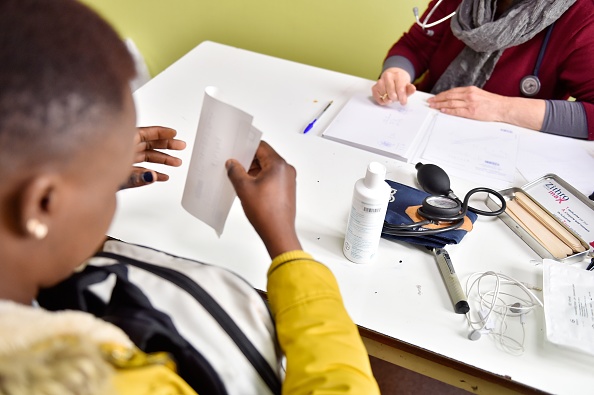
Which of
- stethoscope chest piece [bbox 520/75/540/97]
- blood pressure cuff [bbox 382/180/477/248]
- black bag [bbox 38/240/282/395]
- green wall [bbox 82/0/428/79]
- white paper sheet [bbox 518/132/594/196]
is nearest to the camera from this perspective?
black bag [bbox 38/240/282/395]

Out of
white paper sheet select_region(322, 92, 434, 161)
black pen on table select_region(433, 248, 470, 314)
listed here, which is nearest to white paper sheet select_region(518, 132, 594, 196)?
white paper sheet select_region(322, 92, 434, 161)

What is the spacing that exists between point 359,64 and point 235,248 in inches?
54.7

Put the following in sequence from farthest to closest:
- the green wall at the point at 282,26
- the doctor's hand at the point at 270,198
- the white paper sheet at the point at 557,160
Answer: the green wall at the point at 282,26 < the white paper sheet at the point at 557,160 < the doctor's hand at the point at 270,198

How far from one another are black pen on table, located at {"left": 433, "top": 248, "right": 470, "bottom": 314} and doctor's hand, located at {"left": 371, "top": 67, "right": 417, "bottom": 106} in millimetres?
549

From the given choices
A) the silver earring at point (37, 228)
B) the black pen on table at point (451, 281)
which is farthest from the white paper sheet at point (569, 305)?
the silver earring at point (37, 228)

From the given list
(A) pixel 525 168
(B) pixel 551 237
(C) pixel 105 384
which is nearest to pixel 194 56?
(A) pixel 525 168

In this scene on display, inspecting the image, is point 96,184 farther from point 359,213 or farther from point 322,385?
point 359,213

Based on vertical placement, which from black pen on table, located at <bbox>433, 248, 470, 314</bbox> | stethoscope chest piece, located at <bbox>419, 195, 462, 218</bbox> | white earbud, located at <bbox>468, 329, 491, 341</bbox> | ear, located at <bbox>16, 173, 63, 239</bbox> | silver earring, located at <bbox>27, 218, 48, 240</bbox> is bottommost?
white earbud, located at <bbox>468, 329, 491, 341</bbox>

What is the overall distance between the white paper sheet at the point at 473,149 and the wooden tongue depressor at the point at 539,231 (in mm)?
88

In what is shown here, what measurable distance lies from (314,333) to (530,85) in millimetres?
1101

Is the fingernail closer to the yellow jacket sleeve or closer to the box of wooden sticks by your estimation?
the yellow jacket sleeve

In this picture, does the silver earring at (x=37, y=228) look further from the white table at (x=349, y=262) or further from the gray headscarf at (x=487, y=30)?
the gray headscarf at (x=487, y=30)

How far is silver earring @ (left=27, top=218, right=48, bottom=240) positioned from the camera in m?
0.40

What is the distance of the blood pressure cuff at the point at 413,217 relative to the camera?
838 mm
